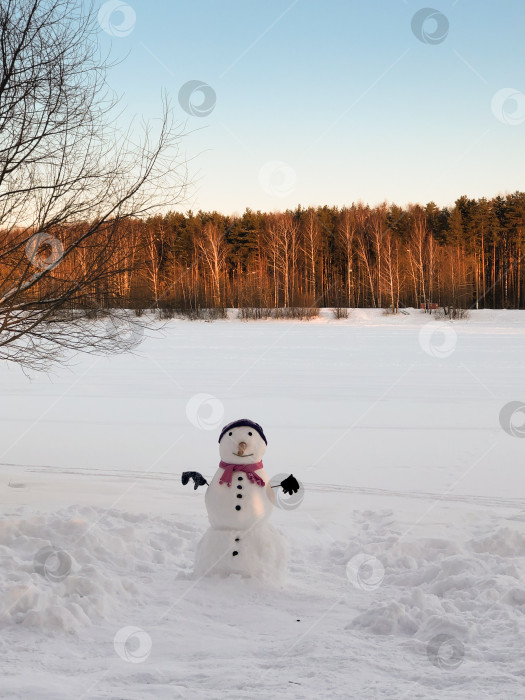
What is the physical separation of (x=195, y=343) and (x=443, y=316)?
18841 mm

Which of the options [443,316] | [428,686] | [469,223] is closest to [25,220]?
[428,686]

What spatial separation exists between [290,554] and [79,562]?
1.71 metres

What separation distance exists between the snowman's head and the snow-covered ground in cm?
85

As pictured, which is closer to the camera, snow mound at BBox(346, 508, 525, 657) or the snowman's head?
snow mound at BBox(346, 508, 525, 657)

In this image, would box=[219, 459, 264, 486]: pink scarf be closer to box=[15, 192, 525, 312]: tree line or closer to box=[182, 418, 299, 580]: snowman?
box=[182, 418, 299, 580]: snowman

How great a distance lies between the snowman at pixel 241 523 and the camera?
4.60 m

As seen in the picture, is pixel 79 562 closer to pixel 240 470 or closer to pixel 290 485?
pixel 240 470

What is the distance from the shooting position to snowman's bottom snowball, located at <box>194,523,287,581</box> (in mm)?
4598

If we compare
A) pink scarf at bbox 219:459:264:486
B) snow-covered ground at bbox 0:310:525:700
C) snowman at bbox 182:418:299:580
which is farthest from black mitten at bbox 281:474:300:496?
snow-covered ground at bbox 0:310:525:700

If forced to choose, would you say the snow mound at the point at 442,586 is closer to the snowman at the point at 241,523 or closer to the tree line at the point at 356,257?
the snowman at the point at 241,523

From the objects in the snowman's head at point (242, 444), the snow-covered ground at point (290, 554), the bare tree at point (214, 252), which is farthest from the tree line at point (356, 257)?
the snowman's head at point (242, 444)

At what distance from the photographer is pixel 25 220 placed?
5.65m

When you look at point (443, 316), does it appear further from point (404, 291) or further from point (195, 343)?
point (195, 343)

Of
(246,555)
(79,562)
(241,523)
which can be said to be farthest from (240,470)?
(79,562)
